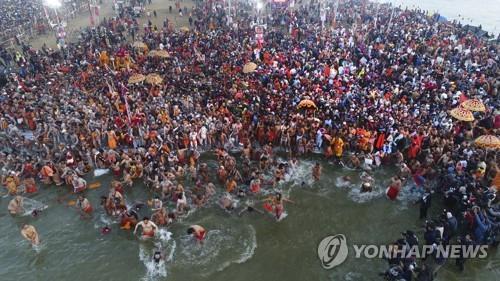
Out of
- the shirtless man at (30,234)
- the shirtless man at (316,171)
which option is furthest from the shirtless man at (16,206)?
the shirtless man at (316,171)

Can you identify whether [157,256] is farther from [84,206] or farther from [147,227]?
[84,206]

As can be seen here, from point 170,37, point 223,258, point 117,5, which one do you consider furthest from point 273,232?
point 117,5

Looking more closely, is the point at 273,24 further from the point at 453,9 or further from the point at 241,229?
the point at 453,9

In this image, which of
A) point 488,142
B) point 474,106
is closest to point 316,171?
point 488,142

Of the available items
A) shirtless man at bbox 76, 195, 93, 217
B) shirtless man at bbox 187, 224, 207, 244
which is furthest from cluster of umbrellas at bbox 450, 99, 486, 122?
shirtless man at bbox 76, 195, 93, 217

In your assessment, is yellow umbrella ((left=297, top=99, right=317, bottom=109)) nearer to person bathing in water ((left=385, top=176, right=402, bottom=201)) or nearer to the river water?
the river water
